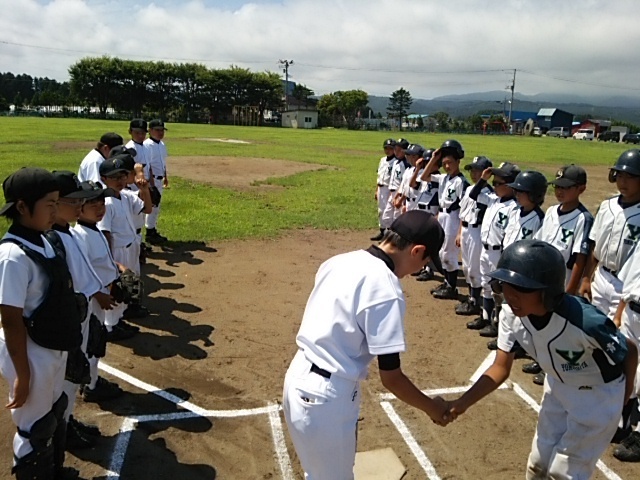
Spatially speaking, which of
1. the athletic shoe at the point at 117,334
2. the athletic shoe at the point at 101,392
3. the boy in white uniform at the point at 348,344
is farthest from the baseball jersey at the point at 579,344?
the athletic shoe at the point at 117,334

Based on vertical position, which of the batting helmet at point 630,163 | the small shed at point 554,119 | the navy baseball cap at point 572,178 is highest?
the small shed at point 554,119

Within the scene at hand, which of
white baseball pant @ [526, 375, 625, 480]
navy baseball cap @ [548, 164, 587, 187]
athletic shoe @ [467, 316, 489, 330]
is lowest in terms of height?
athletic shoe @ [467, 316, 489, 330]

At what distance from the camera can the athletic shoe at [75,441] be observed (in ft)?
14.5

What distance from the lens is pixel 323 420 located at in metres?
2.74

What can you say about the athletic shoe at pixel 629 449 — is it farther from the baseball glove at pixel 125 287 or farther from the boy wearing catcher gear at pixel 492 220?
the baseball glove at pixel 125 287

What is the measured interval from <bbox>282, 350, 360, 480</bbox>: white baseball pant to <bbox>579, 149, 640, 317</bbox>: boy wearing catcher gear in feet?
11.7

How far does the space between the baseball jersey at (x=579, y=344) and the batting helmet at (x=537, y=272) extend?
6.3 inches

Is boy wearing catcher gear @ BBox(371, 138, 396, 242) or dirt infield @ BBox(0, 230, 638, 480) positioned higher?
boy wearing catcher gear @ BBox(371, 138, 396, 242)

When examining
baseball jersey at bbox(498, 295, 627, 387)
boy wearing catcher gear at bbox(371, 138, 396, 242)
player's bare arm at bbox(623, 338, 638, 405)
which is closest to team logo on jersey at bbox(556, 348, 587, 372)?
baseball jersey at bbox(498, 295, 627, 387)

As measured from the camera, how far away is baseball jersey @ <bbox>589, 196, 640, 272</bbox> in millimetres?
4953

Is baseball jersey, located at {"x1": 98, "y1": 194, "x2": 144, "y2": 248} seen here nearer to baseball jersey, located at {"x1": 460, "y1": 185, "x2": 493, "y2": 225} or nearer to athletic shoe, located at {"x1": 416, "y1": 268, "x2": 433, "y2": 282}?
baseball jersey, located at {"x1": 460, "y1": 185, "x2": 493, "y2": 225}

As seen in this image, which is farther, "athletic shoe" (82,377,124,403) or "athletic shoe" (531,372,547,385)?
"athletic shoe" (531,372,547,385)

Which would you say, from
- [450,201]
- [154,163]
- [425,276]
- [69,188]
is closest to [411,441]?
[69,188]

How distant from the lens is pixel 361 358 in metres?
2.82
